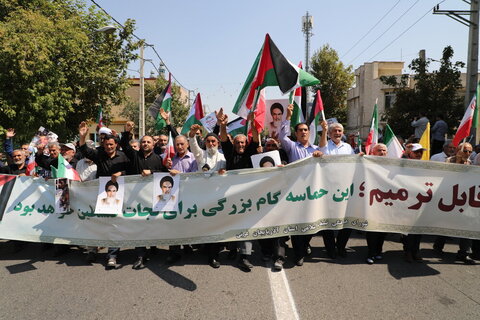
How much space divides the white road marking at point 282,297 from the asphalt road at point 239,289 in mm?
10

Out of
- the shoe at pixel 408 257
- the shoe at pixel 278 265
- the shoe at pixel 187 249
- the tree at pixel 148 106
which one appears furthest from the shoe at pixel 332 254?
the tree at pixel 148 106

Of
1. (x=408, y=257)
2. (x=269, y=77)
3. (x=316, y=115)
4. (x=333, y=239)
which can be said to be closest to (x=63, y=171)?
(x=269, y=77)

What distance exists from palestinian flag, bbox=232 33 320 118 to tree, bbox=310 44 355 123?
2746 centimetres

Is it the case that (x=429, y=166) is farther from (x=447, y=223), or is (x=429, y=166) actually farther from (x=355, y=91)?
(x=355, y=91)

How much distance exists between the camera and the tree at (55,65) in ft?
37.2

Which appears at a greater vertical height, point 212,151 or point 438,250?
point 212,151

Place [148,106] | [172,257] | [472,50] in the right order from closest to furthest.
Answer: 1. [172,257]
2. [472,50]
3. [148,106]

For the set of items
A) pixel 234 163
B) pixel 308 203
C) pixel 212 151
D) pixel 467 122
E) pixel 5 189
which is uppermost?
pixel 467 122

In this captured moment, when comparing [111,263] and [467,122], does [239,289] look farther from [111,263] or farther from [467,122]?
[467,122]

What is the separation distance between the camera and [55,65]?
12.8 meters

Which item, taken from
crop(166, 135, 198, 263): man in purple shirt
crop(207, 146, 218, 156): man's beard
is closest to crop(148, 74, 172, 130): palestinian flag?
crop(166, 135, 198, 263): man in purple shirt

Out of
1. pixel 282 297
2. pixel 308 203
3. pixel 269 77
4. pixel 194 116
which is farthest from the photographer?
pixel 194 116

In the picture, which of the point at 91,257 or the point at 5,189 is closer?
the point at 91,257

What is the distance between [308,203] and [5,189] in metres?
Result: 4.45
